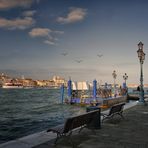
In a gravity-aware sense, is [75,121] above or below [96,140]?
above

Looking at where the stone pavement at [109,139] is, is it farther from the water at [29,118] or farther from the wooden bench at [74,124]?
the water at [29,118]

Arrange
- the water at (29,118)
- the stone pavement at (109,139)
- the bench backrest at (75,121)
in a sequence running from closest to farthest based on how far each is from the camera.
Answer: the bench backrest at (75,121), the stone pavement at (109,139), the water at (29,118)

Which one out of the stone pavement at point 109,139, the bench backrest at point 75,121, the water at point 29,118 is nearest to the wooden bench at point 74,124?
the bench backrest at point 75,121

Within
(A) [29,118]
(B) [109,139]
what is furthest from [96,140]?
(A) [29,118]

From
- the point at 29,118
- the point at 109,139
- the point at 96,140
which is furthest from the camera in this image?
the point at 29,118

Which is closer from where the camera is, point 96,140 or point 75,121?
point 75,121

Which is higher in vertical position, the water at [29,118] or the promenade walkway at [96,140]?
the promenade walkway at [96,140]

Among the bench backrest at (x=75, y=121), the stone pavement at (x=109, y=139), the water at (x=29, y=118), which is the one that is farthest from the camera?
the water at (x=29, y=118)

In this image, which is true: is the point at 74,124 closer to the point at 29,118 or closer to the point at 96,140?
the point at 96,140

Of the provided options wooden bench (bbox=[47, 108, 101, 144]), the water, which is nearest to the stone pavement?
wooden bench (bbox=[47, 108, 101, 144])

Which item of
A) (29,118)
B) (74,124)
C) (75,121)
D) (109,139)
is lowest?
(29,118)

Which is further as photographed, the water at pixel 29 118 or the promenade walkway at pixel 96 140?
the water at pixel 29 118

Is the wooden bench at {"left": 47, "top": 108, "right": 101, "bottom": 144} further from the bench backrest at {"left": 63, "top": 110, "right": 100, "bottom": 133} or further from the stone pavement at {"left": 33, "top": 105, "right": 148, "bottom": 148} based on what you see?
the stone pavement at {"left": 33, "top": 105, "right": 148, "bottom": 148}

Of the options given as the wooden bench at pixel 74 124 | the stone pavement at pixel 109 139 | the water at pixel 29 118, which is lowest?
the water at pixel 29 118
